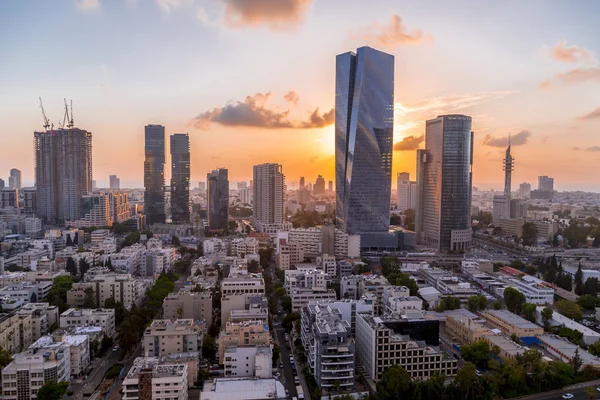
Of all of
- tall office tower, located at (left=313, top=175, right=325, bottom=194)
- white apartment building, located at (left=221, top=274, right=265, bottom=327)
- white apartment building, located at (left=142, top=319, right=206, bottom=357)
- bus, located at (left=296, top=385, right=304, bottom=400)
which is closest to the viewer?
bus, located at (left=296, top=385, right=304, bottom=400)

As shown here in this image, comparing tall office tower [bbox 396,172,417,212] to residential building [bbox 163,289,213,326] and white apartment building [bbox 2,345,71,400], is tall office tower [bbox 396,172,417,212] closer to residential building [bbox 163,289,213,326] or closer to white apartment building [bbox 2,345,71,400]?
residential building [bbox 163,289,213,326]

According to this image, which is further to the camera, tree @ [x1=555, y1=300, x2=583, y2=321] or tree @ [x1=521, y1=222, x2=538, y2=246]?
tree @ [x1=521, y1=222, x2=538, y2=246]

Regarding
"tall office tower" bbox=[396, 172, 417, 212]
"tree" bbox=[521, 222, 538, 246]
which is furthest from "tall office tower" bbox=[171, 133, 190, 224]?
"tall office tower" bbox=[396, 172, 417, 212]

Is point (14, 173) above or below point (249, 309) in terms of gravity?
above

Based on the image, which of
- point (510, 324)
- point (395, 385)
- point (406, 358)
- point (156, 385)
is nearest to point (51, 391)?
point (156, 385)

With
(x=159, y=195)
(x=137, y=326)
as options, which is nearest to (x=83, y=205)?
(x=159, y=195)

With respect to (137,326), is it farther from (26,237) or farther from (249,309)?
(26,237)

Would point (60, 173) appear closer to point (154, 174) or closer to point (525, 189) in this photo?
point (154, 174)
